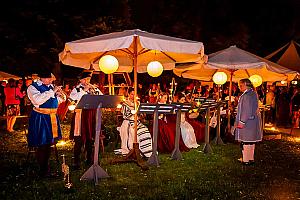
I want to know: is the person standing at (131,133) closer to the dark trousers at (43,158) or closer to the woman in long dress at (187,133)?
the woman in long dress at (187,133)

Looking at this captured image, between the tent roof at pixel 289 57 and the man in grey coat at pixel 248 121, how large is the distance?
9837mm

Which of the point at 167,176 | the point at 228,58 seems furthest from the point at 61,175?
the point at 228,58

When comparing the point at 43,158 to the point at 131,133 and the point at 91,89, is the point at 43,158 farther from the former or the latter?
the point at 131,133

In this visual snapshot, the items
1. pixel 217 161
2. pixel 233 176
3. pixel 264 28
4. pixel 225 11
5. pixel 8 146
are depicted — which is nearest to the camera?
pixel 233 176

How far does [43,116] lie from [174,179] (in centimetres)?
280

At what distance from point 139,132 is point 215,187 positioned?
2953 millimetres

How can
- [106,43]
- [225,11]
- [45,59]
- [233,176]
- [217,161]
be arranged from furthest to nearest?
1. [225,11]
2. [45,59]
3. [217,161]
4. [233,176]
5. [106,43]

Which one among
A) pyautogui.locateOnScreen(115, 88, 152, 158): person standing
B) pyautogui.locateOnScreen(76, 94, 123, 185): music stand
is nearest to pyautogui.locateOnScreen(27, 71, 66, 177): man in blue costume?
pyautogui.locateOnScreen(76, 94, 123, 185): music stand

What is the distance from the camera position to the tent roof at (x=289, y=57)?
1840cm

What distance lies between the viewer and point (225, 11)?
29094 mm

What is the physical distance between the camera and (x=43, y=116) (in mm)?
7641

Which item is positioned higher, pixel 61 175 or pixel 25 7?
pixel 25 7

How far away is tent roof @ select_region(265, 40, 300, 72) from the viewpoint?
18.4 metres

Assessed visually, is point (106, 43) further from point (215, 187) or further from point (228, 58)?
point (228, 58)
